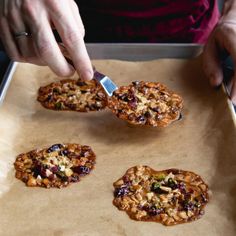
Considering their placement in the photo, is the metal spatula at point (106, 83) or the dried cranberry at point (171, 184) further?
the metal spatula at point (106, 83)

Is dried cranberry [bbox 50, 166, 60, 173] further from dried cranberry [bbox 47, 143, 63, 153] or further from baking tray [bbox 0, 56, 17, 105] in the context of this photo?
baking tray [bbox 0, 56, 17, 105]

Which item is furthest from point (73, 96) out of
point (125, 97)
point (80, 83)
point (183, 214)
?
point (183, 214)

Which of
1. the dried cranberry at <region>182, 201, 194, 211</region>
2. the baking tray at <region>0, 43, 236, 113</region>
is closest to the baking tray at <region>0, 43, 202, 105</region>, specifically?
the baking tray at <region>0, 43, 236, 113</region>

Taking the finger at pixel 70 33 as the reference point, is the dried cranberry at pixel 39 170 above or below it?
below

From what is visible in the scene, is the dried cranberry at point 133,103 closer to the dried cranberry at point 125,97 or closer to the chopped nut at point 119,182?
the dried cranberry at point 125,97

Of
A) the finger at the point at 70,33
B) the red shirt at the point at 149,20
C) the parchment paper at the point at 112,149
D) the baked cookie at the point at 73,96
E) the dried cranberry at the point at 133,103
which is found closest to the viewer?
the parchment paper at the point at 112,149

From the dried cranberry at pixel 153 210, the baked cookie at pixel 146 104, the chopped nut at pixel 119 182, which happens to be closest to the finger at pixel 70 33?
the baked cookie at pixel 146 104
